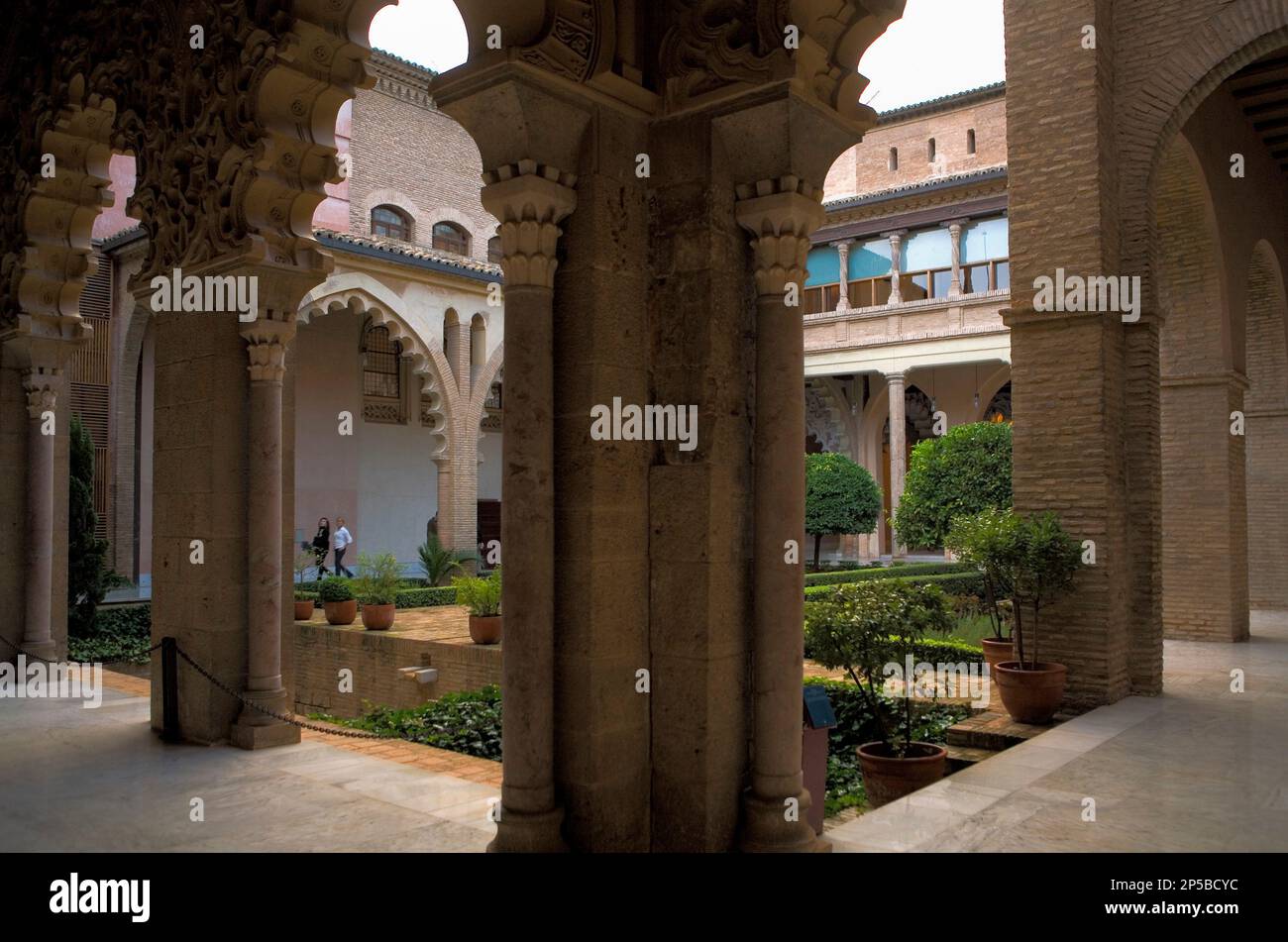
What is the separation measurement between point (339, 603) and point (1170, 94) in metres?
10.7

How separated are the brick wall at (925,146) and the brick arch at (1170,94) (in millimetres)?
17984

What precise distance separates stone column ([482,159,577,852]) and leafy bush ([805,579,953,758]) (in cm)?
232

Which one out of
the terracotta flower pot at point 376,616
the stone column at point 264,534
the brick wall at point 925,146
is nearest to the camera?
the stone column at point 264,534

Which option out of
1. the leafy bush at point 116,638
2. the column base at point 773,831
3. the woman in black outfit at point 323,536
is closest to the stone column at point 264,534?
the column base at point 773,831

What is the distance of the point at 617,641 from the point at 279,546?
3.21m

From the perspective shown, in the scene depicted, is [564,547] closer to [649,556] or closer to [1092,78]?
[649,556]

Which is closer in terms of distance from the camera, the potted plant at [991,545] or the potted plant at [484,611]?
the potted plant at [991,545]

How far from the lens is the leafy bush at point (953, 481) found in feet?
51.7

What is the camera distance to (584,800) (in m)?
3.87

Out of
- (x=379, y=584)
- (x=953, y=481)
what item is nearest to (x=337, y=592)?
(x=379, y=584)

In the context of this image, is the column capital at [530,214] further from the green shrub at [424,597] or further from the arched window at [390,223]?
the arched window at [390,223]

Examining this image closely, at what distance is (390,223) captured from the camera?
22.8 m

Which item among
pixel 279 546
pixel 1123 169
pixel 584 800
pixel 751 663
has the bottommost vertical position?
pixel 584 800
